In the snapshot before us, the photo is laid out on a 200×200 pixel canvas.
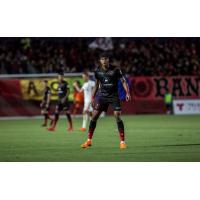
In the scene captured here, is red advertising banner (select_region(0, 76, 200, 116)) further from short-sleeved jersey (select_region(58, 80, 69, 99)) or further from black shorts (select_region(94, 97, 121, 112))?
black shorts (select_region(94, 97, 121, 112))

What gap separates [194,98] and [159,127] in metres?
10.7

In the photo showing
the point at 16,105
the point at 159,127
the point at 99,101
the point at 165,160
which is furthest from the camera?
the point at 16,105

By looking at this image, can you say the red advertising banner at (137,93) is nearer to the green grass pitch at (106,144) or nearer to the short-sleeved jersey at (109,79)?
the green grass pitch at (106,144)

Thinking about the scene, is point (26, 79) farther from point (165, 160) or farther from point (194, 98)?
point (165, 160)

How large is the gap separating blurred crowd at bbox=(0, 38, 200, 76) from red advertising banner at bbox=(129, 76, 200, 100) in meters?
0.75

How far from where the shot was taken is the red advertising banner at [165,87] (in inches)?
1396

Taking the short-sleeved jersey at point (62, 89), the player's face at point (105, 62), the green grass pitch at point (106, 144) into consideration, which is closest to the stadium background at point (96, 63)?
the green grass pitch at point (106, 144)

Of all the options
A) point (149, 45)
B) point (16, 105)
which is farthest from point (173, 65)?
point (16, 105)

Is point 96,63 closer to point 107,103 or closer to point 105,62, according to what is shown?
point 107,103

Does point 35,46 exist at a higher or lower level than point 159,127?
higher

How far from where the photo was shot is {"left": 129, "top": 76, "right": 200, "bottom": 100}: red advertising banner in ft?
116

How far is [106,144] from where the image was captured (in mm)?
18469

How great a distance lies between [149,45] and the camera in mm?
38281

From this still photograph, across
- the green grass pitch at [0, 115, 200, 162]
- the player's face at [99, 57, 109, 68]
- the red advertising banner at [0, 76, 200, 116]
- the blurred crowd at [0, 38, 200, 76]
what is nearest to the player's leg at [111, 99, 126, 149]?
the green grass pitch at [0, 115, 200, 162]
